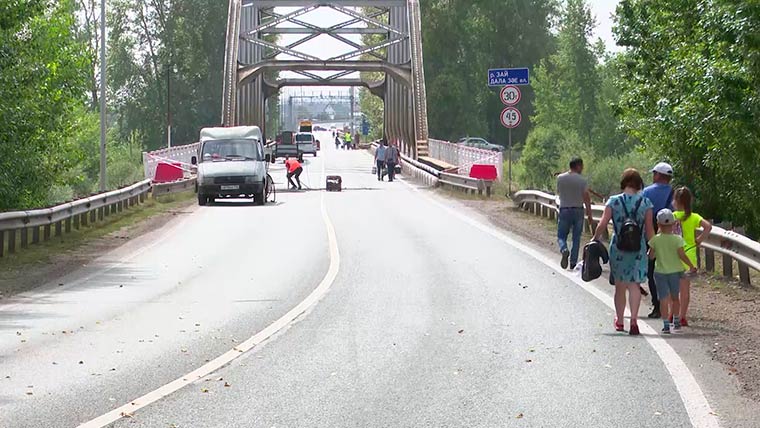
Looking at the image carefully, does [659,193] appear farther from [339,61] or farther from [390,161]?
[339,61]

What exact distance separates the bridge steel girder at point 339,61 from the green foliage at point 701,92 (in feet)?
121

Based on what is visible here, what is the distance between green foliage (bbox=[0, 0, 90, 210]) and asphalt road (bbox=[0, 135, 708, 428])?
4.25 metres

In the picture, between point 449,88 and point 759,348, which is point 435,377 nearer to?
point 759,348

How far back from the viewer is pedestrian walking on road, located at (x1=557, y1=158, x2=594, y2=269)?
18987mm

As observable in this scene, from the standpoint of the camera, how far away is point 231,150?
1601 inches

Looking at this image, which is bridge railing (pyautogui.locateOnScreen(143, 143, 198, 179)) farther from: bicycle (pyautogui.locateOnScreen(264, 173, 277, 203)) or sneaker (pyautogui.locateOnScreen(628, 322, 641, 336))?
sneaker (pyautogui.locateOnScreen(628, 322, 641, 336))

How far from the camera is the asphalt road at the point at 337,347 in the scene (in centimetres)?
845

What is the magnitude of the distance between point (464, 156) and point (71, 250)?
3214cm

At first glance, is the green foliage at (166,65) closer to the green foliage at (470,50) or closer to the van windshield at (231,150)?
the green foliage at (470,50)

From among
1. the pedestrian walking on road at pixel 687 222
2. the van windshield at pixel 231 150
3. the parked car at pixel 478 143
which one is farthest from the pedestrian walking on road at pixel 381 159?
the pedestrian walking on road at pixel 687 222

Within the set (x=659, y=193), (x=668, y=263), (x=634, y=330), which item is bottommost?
(x=634, y=330)

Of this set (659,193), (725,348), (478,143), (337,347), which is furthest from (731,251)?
(478,143)

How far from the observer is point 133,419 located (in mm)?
8141

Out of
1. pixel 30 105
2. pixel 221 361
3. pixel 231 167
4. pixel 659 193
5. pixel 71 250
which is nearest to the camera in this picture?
pixel 221 361
